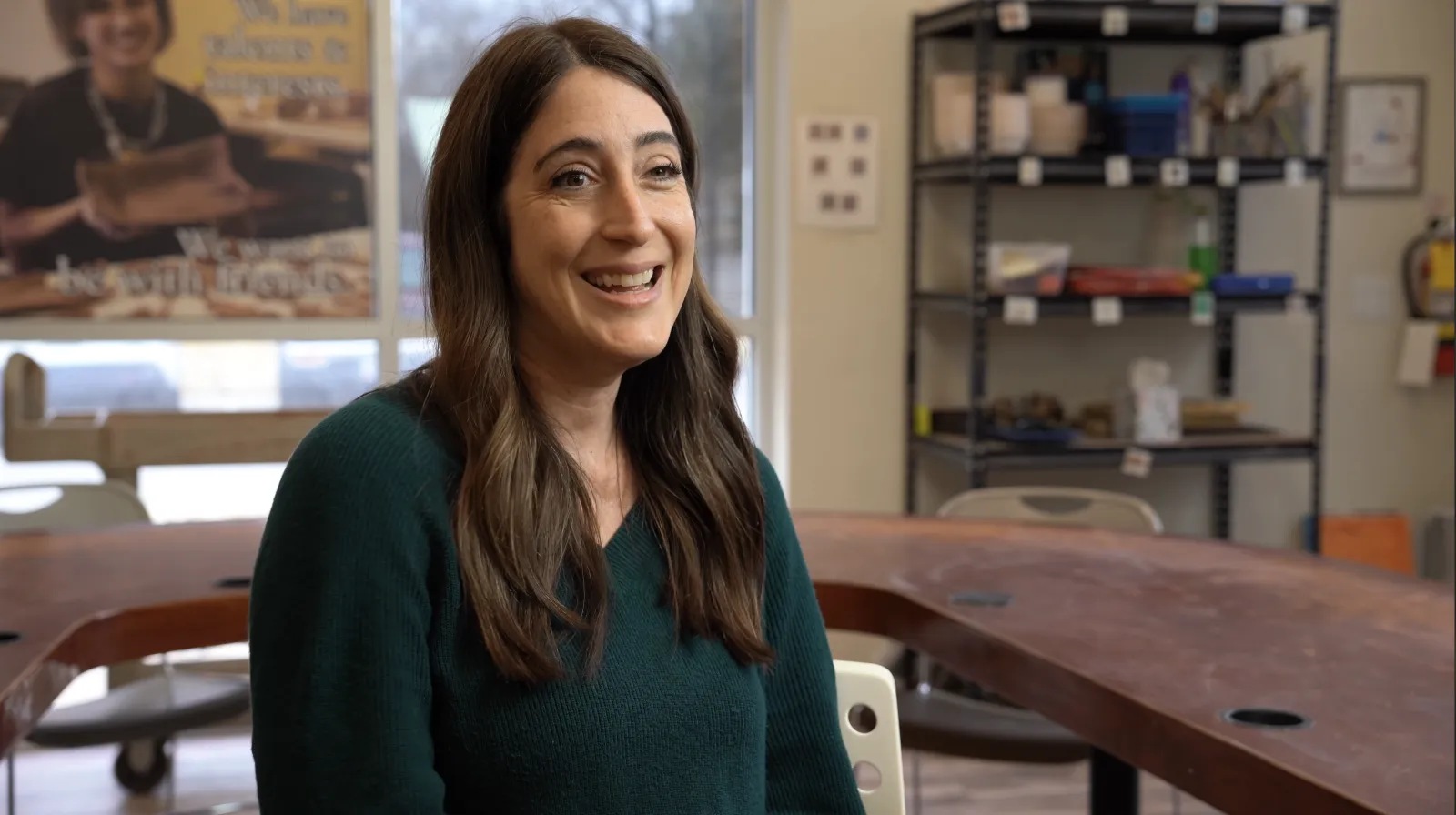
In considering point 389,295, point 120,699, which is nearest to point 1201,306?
point 389,295

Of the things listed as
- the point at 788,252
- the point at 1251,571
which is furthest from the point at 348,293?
the point at 1251,571

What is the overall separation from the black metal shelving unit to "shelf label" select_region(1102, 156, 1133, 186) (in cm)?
1

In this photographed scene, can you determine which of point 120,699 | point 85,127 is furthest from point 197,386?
point 120,699

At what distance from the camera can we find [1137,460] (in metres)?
4.02

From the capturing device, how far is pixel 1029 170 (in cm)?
394

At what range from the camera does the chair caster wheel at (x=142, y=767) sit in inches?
143

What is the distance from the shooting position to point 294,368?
4246 millimetres

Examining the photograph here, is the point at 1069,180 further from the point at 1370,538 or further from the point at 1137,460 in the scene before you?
the point at 1370,538

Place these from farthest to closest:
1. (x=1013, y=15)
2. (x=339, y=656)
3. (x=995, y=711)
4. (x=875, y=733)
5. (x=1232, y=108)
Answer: (x=1232, y=108)
(x=1013, y=15)
(x=995, y=711)
(x=875, y=733)
(x=339, y=656)

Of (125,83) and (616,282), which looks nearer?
(616,282)

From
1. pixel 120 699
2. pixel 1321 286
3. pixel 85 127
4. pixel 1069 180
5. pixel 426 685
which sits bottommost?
pixel 120 699

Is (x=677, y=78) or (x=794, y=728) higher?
(x=677, y=78)

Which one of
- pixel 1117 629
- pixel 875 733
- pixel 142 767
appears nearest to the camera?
pixel 875 733

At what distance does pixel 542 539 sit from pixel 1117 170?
3.02 meters
